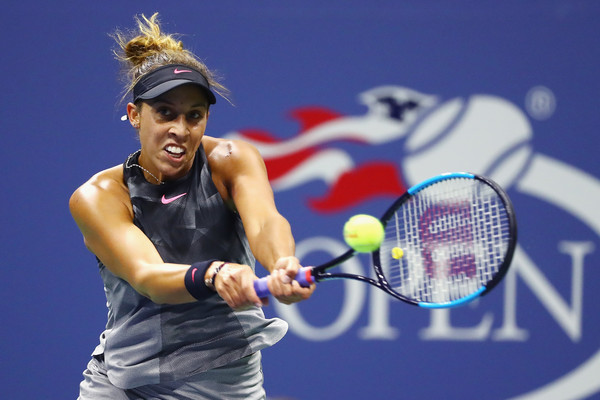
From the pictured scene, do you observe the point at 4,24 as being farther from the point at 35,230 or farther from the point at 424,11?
the point at 424,11

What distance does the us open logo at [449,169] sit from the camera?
4645 millimetres

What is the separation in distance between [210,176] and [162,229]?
24 cm

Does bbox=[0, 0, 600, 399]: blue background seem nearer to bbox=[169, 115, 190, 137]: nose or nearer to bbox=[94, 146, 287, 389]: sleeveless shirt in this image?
bbox=[94, 146, 287, 389]: sleeveless shirt

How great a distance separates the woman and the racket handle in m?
0.30

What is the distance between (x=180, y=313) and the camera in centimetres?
250

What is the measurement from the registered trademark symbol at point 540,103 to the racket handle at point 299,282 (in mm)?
3023

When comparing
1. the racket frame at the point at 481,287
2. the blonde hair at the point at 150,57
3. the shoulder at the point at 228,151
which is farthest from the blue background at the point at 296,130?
the racket frame at the point at 481,287

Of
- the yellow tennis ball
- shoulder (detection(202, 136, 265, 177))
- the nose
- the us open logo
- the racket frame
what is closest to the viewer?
the racket frame

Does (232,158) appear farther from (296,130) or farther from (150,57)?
(296,130)

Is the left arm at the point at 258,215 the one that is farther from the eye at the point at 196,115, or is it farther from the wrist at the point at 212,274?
the eye at the point at 196,115

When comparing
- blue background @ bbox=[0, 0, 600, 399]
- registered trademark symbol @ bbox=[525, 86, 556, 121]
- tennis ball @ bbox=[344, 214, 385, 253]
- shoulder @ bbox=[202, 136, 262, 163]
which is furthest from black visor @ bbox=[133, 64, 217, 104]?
registered trademark symbol @ bbox=[525, 86, 556, 121]

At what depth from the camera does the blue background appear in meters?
4.65

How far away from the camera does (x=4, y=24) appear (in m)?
4.73

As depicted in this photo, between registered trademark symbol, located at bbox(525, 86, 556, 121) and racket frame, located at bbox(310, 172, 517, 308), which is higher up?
registered trademark symbol, located at bbox(525, 86, 556, 121)
